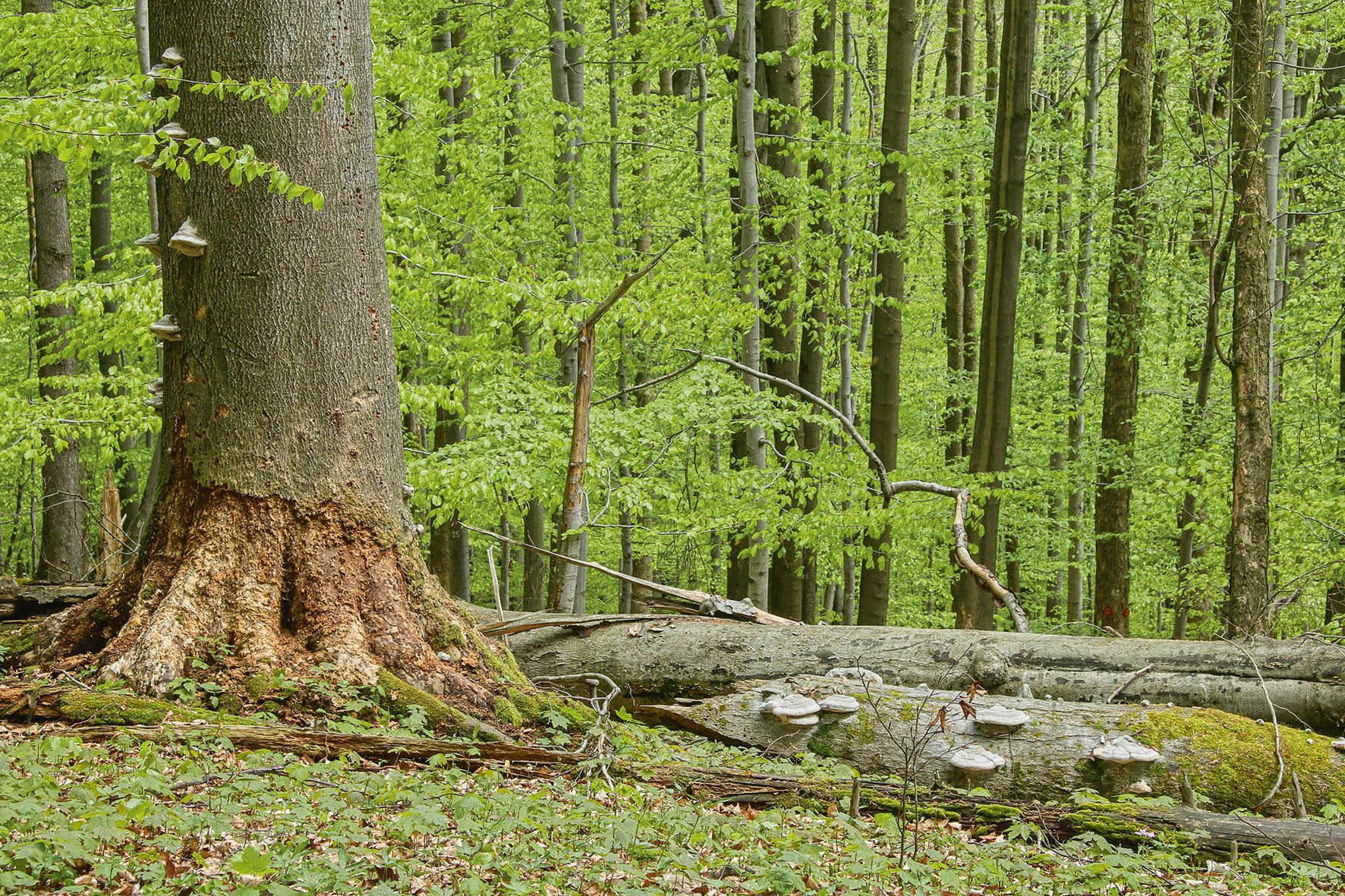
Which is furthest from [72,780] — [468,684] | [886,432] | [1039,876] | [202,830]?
[886,432]

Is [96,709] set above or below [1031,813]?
above

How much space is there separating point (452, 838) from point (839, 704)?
2004 mm

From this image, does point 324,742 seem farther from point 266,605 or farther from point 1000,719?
point 1000,719

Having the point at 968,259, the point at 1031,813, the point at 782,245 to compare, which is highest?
the point at 968,259

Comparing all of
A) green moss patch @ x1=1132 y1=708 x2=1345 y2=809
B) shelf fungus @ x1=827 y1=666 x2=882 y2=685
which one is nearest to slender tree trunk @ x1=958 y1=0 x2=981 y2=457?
shelf fungus @ x1=827 y1=666 x2=882 y2=685

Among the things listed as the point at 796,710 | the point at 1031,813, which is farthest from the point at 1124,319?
the point at 1031,813

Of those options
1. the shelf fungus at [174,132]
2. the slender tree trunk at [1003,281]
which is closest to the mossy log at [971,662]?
the shelf fungus at [174,132]

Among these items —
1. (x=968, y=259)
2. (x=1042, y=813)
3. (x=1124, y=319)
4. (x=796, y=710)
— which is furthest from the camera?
(x=968, y=259)

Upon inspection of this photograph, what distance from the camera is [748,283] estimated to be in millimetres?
9883

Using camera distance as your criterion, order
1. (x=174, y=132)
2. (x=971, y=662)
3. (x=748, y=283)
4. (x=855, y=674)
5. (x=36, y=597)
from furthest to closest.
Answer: (x=748, y=283)
(x=36, y=597)
(x=971, y=662)
(x=855, y=674)
(x=174, y=132)

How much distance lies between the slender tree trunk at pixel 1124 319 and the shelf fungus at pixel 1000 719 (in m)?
7.51

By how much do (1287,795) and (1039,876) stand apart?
1.62m

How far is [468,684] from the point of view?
159 inches

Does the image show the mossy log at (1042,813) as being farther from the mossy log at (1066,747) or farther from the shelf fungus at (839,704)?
the shelf fungus at (839,704)
